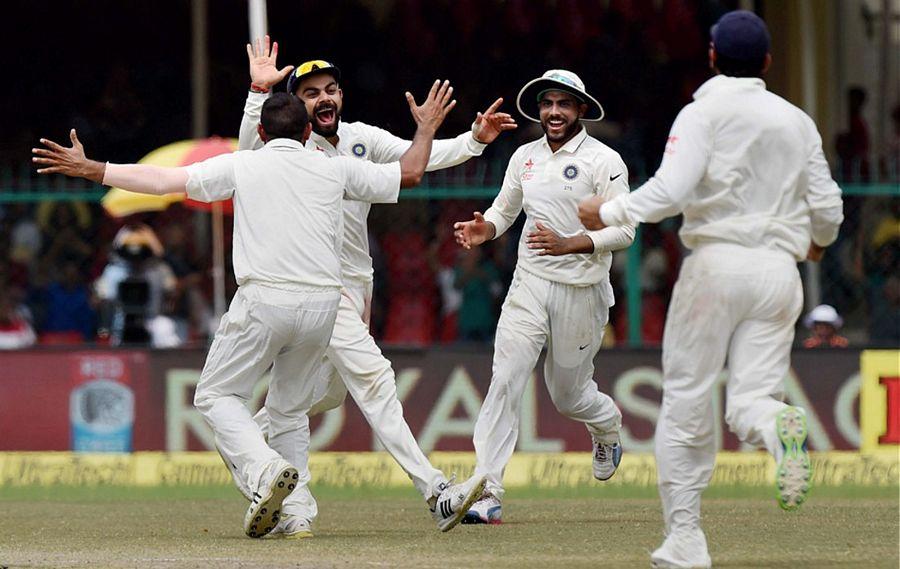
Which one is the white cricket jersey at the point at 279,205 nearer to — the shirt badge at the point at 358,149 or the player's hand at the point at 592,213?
the shirt badge at the point at 358,149

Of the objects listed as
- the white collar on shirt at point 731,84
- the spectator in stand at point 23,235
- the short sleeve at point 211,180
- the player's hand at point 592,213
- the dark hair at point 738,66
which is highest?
the dark hair at point 738,66

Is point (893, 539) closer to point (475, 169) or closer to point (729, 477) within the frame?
point (729, 477)

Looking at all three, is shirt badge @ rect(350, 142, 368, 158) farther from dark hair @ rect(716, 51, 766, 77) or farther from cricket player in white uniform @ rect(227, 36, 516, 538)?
dark hair @ rect(716, 51, 766, 77)

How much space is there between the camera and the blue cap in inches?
272

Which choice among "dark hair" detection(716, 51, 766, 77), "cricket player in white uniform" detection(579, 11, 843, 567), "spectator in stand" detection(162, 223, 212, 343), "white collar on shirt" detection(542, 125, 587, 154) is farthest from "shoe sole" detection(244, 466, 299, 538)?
"spectator in stand" detection(162, 223, 212, 343)

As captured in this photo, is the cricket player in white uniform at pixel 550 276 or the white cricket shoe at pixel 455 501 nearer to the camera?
the white cricket shoe at pixel 455 501

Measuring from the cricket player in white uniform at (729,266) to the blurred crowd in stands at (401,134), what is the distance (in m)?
6.06

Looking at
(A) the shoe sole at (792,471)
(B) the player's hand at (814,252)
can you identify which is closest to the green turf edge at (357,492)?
(B) the player's hand at (814,252)

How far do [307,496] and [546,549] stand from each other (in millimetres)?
1308

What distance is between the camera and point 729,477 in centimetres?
1237

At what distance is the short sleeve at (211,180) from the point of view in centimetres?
820

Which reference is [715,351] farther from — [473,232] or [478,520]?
[478,520]

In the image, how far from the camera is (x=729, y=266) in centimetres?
691

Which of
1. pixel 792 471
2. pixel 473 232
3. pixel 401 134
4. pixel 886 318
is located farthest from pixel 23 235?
pixel 792 471
